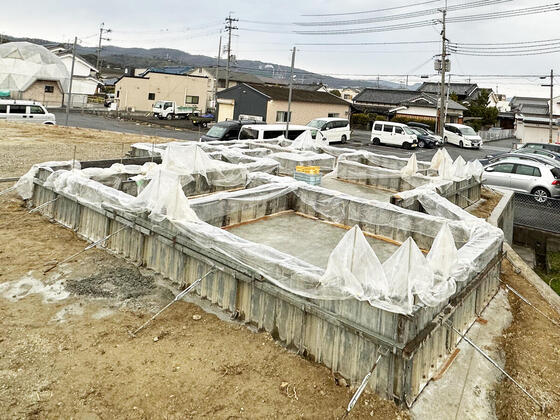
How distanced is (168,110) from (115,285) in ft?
121

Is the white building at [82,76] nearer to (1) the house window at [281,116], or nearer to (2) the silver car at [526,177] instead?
(1) the house window at [281,116]

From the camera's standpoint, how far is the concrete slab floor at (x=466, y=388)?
4117 millimetres

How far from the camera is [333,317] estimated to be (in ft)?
14.8

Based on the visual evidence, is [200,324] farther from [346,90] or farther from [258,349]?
[346,90]

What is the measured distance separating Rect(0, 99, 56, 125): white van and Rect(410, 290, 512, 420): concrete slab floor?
2775 centimetres

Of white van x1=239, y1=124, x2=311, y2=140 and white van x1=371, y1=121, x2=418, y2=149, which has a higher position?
white van x1=371, y1=121, x2=418, y2=149

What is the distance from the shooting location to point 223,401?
393 centimetres

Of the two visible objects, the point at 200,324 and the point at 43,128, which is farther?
the point at 43,128

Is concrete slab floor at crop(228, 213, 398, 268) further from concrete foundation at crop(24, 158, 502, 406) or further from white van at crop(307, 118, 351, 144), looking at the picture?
white van at crop(307, 118, 351, 144)

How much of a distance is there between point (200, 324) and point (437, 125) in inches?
1426

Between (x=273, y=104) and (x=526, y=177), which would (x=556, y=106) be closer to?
(x=273, y=104)

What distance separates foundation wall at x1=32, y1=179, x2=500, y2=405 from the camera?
416cm

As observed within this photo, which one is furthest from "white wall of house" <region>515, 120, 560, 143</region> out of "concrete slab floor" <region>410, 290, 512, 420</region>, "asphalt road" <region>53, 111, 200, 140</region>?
"concrete slab floor" <region>410, 290, 512, 420</region>

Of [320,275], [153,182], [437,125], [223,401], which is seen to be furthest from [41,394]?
[437,125]
